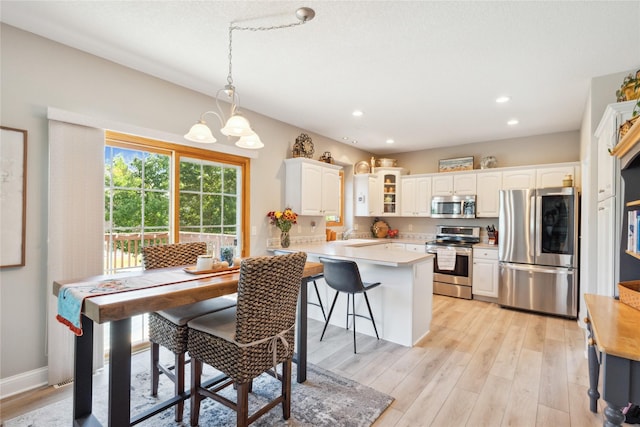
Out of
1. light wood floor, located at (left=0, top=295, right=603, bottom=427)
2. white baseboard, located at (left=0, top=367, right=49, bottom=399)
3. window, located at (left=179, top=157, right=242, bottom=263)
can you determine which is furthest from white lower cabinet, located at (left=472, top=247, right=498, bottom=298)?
white baseboard, located at (left=0, top=367, right=49, bottom=399)

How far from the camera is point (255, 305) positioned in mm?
1631

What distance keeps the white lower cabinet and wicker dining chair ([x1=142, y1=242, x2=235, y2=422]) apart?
12.6ft

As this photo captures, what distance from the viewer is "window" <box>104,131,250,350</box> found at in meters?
2.77

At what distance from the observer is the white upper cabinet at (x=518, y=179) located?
4.52 m

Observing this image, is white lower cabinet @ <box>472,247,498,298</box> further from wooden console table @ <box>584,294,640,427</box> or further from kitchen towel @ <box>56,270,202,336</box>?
kitchen towel @ <box>56,270,202,336</box>

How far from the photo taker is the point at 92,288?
1592mm

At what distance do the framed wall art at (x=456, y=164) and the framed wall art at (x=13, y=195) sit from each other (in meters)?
5.37

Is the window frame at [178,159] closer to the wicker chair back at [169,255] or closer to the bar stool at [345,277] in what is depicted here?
the wicker chair back at [169,255]

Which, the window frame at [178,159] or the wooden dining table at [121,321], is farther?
the window frame at [178,159]

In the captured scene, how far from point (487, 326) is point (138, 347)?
3709mm

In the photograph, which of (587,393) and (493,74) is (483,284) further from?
(493,74)

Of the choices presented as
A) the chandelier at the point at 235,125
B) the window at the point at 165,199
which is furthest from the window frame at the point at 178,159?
the chandelier at the point at 235,125

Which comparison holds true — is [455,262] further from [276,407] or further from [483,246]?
[276,407]

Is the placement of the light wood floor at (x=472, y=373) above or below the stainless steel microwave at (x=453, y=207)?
below
